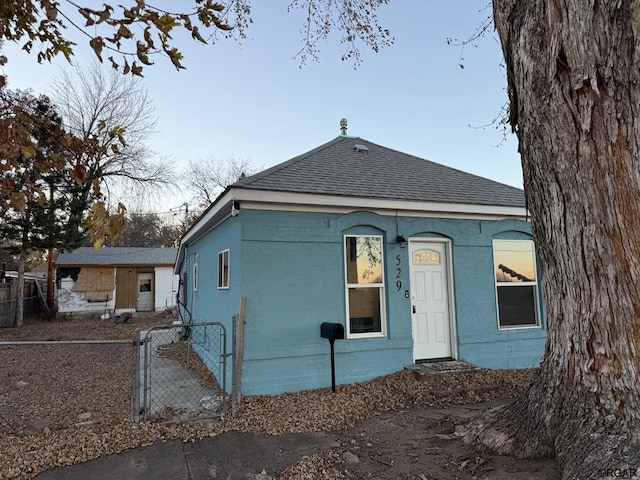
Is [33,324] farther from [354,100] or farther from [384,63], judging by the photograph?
[384,63]

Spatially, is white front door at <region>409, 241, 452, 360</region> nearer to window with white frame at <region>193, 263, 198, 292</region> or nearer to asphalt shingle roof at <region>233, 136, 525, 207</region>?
asphalt shingle roof at <region>233, 136, 525, 207</region>

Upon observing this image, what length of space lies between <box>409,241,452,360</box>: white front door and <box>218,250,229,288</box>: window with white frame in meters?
3.24

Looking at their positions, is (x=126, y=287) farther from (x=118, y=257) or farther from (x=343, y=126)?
(x=343, y=126)

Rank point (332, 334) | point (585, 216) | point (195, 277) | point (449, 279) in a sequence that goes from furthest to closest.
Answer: point (195, 277), point (449, 279), point (332, 334), point (585, 216)

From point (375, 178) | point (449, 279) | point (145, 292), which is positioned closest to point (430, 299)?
point (449, 279)

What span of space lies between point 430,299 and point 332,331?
2.24 m

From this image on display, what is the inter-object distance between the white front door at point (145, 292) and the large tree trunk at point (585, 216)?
781 inches

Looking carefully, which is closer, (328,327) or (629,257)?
(629,257)

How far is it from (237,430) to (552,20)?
193 inches

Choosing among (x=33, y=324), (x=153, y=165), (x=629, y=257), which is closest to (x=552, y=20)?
(x=629, y=257)

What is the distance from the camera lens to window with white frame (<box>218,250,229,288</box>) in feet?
22.0

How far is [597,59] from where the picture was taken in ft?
8.67

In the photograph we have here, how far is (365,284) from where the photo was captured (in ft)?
20.6

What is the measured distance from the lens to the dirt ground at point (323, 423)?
3.30 m
